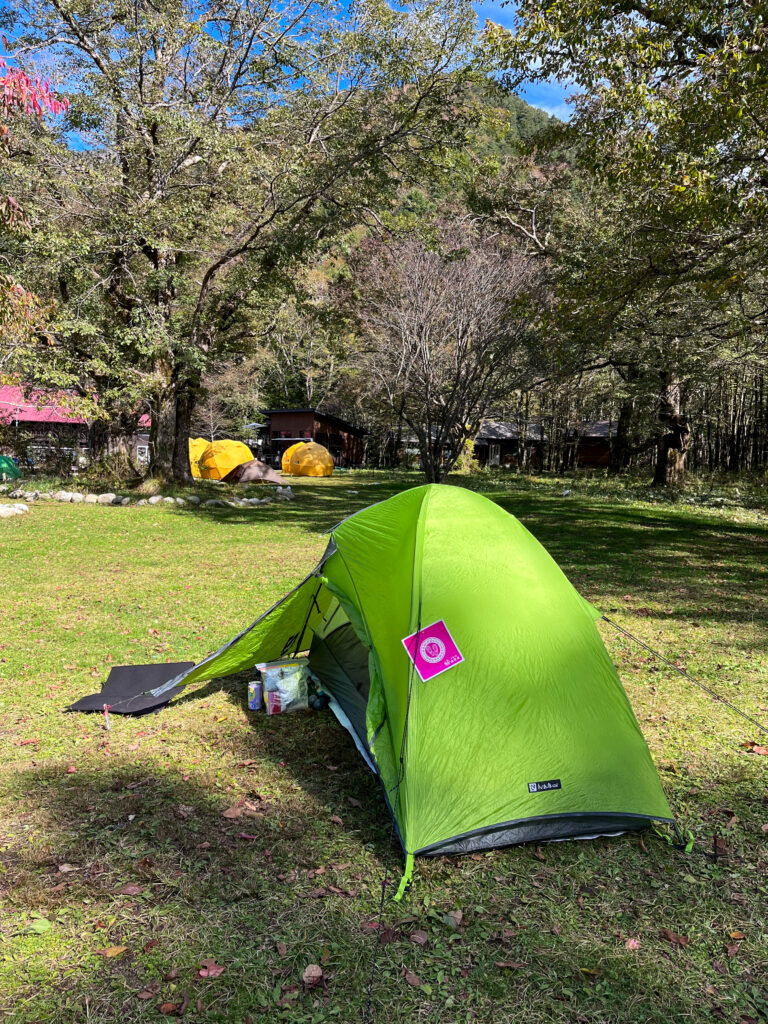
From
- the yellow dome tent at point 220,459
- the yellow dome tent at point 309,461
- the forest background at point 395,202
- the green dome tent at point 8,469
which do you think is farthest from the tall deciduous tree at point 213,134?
the yellow dome tent at point 309,461

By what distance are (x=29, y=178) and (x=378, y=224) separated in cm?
854

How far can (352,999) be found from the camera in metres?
2.50

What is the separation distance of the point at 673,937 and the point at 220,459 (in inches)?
1075

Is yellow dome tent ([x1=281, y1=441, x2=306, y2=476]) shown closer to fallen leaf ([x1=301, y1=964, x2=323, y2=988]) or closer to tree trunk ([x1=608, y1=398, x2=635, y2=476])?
tree trunk ([x1=608, y1=398, x2=635, y2=476])

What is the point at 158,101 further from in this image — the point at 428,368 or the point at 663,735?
the point at 663,735

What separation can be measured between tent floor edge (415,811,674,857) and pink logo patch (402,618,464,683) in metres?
0.83

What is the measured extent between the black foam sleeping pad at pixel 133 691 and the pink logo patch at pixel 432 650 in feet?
7.67

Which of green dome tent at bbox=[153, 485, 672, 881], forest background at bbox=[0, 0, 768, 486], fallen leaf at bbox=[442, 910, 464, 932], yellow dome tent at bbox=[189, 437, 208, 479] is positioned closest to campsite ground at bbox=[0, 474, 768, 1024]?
fallen leaf at bbox=[442, 910, 464, 932]

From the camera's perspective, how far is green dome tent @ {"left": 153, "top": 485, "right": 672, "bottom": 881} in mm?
3355

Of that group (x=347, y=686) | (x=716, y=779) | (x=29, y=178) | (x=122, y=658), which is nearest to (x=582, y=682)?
(x=716, y=779)

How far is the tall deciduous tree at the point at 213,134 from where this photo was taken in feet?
48.1

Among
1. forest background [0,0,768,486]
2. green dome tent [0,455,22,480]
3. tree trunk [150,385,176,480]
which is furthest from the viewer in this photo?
green dome tent [0,455,22,480]

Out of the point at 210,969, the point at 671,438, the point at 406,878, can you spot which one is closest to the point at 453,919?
the point at 406,878

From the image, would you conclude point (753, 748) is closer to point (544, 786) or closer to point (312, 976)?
point (544, 786)
